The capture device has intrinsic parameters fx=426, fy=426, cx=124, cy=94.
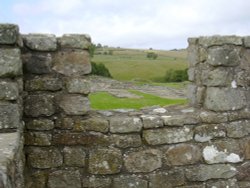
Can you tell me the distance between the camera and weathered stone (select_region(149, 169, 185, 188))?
5.29 m

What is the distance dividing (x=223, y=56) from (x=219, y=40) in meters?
0.21

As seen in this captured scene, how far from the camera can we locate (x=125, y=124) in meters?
5.15

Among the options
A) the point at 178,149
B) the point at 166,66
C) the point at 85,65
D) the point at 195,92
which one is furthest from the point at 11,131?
the point at 166,66

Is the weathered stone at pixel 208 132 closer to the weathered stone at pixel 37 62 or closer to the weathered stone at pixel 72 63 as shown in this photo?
the weathered stone at pixel 72 63

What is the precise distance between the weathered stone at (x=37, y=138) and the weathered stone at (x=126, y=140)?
2.49ft

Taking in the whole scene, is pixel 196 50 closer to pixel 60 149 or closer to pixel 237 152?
pixel 237 152

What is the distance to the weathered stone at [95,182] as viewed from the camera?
5.10 metres

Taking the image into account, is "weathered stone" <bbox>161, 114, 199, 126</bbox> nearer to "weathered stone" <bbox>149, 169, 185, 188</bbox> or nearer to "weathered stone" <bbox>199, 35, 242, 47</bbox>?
"weathered stone" <bbox>149, 169, 185, 188</bbox>

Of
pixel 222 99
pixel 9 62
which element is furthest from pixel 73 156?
pixel 222 99

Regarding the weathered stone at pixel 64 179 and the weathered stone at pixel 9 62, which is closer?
the weathered stone at pixel 9 62

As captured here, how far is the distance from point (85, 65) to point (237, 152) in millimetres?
2298

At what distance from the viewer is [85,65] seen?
5.09m

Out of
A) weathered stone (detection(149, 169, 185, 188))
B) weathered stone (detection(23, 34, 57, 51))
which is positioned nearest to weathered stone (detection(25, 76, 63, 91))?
weathered stone (detection(23, 34, 57, 51))

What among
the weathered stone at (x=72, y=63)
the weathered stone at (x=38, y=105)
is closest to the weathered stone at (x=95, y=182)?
the weathered stone at (x=38, y=105)
